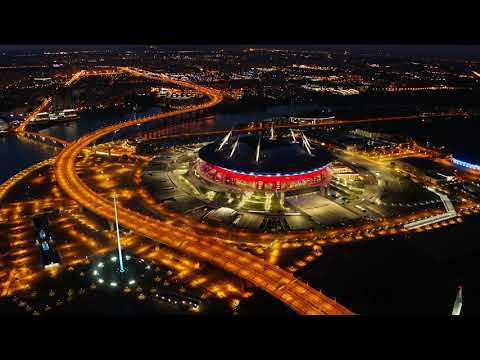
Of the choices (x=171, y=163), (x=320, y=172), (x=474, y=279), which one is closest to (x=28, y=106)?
(x=171, y=163)

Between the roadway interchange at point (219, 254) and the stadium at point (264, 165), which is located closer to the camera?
the roadway interchange at point (219, 254)

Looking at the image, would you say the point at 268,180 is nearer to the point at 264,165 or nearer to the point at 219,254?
the point at 264,165

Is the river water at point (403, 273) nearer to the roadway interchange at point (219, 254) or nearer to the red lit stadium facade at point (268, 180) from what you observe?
the roadway interchange at point (219, 254)

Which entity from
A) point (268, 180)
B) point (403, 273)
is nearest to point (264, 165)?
point (268, 180)

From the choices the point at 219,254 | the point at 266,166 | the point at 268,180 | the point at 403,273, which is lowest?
the point at 403,273

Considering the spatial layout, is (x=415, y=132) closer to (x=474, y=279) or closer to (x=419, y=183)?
(x=419, y=183)

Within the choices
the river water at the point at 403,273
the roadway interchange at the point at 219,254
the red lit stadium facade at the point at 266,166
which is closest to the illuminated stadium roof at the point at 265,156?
the red lit stadium facade at the point at 266,166

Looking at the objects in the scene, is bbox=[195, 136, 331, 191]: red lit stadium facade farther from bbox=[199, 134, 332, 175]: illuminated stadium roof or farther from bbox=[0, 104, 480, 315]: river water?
bbox=[0, 104, 480, 315]: river water

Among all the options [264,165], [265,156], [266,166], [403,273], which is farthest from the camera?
[265,156]

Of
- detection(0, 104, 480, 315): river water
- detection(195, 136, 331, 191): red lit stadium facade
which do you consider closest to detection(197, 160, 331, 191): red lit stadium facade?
detection(195, 136, 331, 191): red lit stadium facade
